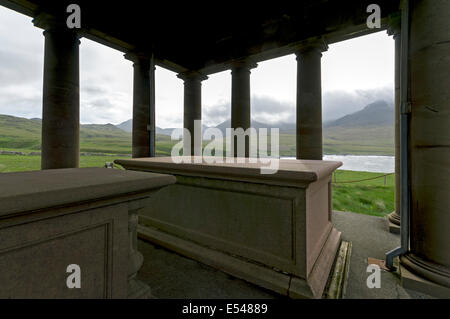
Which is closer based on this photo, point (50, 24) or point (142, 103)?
point (50, 24)

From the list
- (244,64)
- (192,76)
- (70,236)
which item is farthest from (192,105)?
(70,236)

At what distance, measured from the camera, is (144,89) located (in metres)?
8.00

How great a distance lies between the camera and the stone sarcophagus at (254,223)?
226cm

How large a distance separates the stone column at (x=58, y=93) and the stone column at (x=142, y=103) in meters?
2.43

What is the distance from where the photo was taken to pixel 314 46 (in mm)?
6559

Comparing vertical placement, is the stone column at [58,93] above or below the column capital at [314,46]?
below

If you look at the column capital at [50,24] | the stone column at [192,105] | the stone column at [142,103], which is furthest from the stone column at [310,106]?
the column capital at [50,24]

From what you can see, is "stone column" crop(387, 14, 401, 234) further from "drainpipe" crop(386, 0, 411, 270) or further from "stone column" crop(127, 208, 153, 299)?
"stone column" crop(127, 208, 153, 299)

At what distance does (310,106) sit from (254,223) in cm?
524

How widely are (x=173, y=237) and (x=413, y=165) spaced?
3.52m

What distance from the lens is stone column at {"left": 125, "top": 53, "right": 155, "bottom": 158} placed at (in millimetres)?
7961

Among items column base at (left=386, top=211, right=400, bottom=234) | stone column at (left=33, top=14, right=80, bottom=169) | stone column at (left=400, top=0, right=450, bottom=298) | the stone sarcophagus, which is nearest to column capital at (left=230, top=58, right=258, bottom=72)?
stone column at (left=33, top=14, right=80, bottom=169)

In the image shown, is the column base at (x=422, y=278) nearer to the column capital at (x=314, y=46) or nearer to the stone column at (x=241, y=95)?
the column capital at (x=314, y=46)

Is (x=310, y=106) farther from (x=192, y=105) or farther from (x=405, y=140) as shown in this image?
(x=192, y=105)
